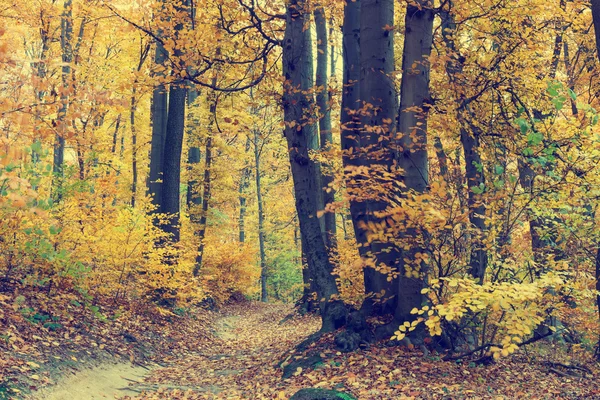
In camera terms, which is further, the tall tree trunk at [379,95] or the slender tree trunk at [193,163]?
the slender tree trunk at [193,163]

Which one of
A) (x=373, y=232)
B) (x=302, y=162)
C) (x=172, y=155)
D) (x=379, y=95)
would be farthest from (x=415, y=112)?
(x=172, y=155)

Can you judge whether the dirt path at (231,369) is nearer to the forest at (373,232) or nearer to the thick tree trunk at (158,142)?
the forest at (373,232)

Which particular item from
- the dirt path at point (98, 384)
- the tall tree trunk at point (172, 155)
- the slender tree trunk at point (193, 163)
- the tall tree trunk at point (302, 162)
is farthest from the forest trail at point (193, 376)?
the slender tree trunk at point (193, 163)

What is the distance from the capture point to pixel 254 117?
15.2 metres

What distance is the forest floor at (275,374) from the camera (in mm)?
5980

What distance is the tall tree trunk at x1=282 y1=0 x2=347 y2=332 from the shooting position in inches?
322

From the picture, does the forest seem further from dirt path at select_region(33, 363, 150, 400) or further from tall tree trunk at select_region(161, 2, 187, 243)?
tall tree trunk at select_region(161, 2, 187, 243)

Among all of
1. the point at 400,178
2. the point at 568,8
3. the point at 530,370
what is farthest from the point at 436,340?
the point at 568,8

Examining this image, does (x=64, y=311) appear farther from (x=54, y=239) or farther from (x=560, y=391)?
(x=560, y=391)

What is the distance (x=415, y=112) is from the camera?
22.5 feet

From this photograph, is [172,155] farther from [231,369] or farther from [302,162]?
[231,369]

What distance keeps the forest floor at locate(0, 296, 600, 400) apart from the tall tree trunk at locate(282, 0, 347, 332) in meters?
0.65

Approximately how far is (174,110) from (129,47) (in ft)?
27.7

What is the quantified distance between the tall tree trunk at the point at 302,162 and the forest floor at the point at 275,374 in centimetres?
65
